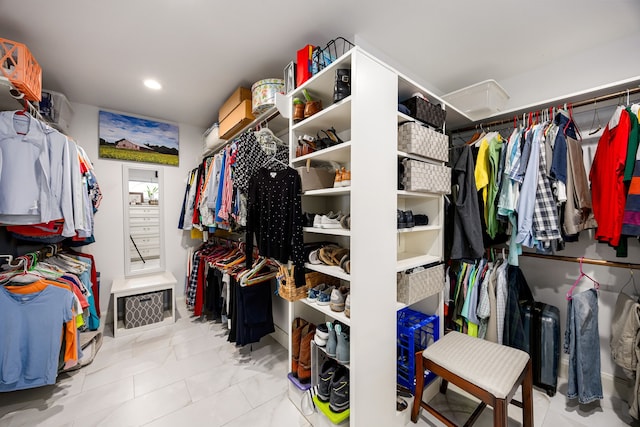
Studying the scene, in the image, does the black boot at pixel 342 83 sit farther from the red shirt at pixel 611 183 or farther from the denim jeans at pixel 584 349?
the denim jeans at pixel 584 349

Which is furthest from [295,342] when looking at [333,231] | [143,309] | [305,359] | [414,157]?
[143,309]

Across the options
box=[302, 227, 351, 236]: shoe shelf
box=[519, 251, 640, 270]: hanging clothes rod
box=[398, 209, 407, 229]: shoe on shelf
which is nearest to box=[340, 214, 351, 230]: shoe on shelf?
box=[302, 227, 351, 236]: shoe shelf

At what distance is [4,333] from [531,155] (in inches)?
142

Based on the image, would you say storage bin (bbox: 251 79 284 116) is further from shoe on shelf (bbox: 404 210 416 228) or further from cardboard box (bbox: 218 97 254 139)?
shoe on shelf (bbox: 404 210 416 228)

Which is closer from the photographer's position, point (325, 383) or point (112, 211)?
point (325, 383)

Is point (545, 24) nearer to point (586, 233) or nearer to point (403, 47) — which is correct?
point (403, 47)

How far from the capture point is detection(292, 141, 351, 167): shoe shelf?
55.1 inches

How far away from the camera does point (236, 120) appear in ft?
7.73

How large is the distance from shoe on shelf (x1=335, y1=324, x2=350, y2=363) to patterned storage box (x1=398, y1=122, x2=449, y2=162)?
113 centimetres

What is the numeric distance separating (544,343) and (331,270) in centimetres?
166

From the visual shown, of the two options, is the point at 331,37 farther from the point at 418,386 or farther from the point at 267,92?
the point at 418,386

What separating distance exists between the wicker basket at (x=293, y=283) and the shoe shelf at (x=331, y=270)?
0.34 ft

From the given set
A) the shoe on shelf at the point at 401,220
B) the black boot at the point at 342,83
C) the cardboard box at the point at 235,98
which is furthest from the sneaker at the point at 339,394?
the cardboard box at the point at 235,98

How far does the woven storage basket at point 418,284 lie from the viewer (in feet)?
4.87
